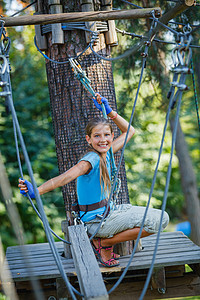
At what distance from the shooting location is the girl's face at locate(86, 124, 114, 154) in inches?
108

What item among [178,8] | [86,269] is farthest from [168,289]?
[178,8]

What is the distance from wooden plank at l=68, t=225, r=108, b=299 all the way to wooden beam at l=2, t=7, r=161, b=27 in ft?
4.42

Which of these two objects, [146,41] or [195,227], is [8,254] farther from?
[195,227]

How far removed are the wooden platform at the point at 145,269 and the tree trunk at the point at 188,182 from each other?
3.58 meters

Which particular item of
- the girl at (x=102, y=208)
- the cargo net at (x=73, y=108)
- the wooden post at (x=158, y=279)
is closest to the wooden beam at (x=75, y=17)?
the cargo net at (x=73, y=108)

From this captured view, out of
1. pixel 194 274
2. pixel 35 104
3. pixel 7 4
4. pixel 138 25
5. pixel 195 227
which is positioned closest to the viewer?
pixel 194 274

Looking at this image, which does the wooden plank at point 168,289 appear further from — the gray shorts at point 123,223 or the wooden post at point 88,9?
the wooden post at point 88,9

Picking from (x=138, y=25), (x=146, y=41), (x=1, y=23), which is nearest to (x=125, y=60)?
(x=138, y=25)

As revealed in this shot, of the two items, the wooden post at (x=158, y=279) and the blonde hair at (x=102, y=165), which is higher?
the blonde hair at (x=102, y=165)

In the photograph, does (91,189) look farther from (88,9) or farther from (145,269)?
(88,9)

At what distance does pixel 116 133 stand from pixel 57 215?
3.91 meters

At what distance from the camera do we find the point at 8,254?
131 inches

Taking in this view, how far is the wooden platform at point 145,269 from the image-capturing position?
2.72 m

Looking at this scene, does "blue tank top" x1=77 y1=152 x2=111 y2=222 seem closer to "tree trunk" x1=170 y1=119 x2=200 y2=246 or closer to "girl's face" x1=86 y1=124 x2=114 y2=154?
"girl's face" x1=86 y1=124 x2=114 y2=154
